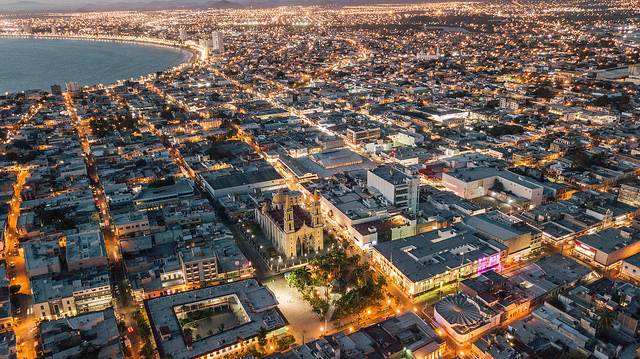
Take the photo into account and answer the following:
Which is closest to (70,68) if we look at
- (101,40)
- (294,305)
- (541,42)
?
(101,40)

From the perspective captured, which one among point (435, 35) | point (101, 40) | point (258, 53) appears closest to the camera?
point (258, 53)

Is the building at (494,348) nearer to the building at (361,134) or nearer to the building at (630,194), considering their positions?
the building at (630,194)

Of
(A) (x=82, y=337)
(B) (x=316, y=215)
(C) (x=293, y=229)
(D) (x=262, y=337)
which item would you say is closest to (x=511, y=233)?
(B) (x=316, y=215)

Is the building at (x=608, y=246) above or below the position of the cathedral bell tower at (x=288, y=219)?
below

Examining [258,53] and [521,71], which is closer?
[521,71]

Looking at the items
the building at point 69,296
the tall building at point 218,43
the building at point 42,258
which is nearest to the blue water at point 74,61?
the tall building at point 218,43

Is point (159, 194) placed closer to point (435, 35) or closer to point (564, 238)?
point (564, 238)
